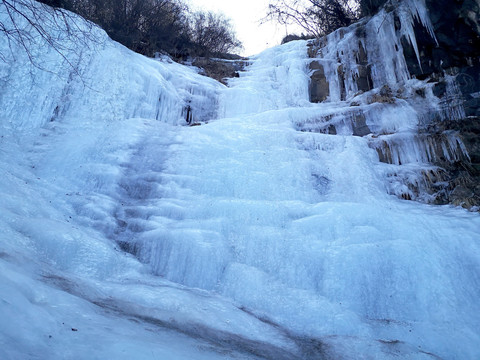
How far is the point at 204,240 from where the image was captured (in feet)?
11.7

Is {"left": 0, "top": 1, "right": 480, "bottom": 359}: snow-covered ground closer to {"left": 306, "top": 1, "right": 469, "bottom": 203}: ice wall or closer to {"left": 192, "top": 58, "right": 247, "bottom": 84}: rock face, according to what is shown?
{"left": 306, "top": 1, "right": 469, "bottom": 203}: ice wall

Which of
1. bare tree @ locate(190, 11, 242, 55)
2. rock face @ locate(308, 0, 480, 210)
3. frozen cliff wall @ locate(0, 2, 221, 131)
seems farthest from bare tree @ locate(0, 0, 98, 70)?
bare tree @ locate(190, 11, 242, 55)

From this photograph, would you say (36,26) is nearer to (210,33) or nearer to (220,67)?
(220,67)

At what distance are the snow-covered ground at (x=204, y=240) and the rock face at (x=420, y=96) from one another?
1.17ft

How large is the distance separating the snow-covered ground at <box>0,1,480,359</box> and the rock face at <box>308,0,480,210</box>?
1.17 ft

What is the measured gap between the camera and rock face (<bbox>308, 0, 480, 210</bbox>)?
5.14 m

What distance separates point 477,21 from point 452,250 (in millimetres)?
4445

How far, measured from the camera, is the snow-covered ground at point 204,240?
210cm

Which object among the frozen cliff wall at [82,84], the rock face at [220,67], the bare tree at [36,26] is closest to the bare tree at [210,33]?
the rock face at [220,67]

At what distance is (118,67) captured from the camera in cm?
687

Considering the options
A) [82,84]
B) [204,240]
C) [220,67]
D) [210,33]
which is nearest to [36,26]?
[204,240]

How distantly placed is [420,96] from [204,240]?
5.13m

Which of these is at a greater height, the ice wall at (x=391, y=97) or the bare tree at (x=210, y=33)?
the bare tree at (x=210, y=33)

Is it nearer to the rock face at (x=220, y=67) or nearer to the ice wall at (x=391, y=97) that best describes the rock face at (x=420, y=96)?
the ice wall at (x=391, y=97)
